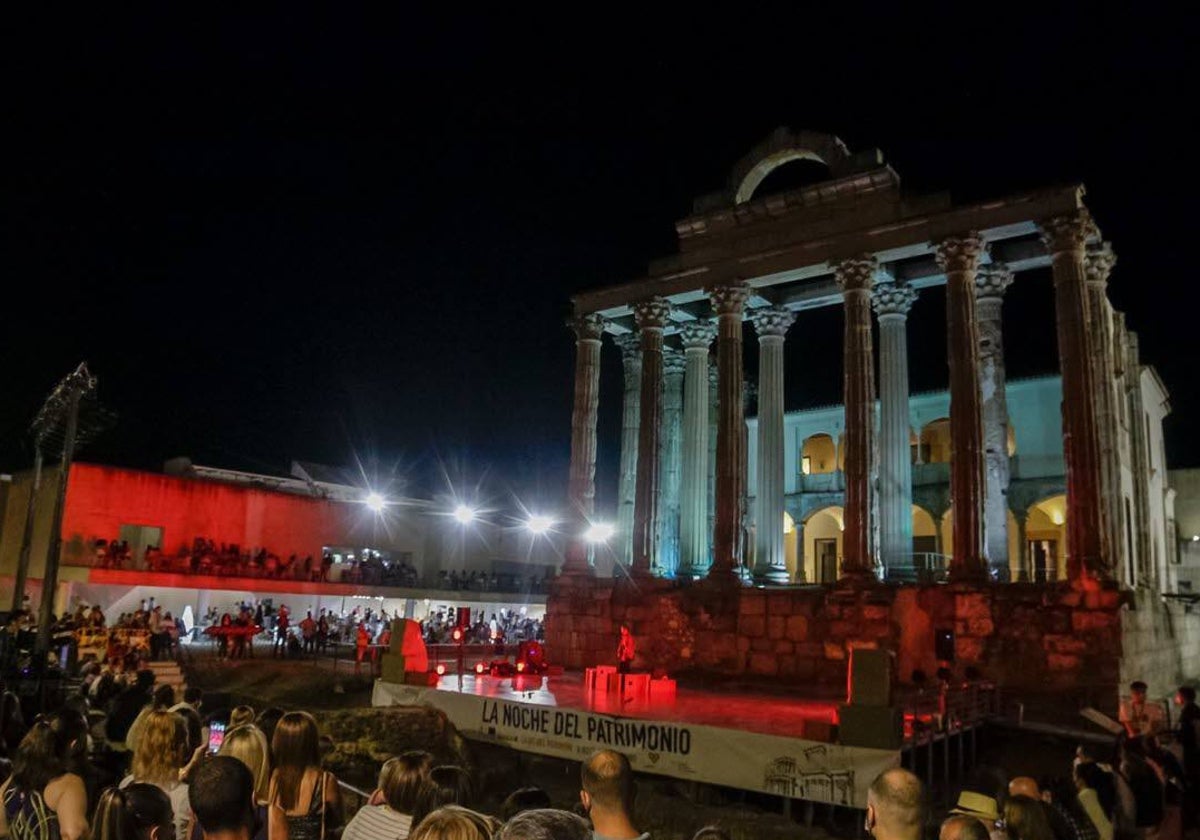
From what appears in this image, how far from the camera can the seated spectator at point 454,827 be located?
9.97 feet

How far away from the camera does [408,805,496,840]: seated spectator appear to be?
3.04 metres

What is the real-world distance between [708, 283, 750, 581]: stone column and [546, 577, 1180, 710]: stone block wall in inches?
50.9

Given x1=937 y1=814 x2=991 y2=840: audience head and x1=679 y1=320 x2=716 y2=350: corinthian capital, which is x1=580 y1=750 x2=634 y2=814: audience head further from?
x1=679 y1=320 x2=716 y2=350: corinthian capital

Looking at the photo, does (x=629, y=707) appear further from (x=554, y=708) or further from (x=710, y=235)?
(x=710, y=235)

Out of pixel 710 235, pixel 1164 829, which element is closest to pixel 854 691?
pixel 1164 829

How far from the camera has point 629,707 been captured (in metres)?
16.2

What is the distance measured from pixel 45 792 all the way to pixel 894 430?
74.8 ft

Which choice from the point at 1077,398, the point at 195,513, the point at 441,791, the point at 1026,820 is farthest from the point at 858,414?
the point at 195,513

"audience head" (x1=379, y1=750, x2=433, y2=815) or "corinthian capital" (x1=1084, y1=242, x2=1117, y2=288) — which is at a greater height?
"corinthian capital" (x1=1084, y1=242, x2=1117, y2=288)

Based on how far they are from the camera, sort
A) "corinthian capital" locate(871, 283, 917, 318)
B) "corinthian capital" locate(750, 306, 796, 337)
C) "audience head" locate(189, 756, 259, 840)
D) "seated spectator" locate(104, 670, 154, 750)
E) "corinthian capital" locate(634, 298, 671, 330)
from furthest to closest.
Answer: "corinthian capital" locate(750, 306, 796, 337) < "corinthian capital" locate(634, 298, 671, 330) < "corinthian capital" locate(871, 283, 917, 318) < "seated spectator" locate(104, 670, 154, 750) < "audience head" locate(189, 756, 259, 840)

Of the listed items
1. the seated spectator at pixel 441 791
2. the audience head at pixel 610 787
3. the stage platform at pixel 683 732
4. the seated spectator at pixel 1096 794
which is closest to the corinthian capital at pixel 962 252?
the stage platform at pixel 683 732

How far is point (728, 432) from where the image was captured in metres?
26.1

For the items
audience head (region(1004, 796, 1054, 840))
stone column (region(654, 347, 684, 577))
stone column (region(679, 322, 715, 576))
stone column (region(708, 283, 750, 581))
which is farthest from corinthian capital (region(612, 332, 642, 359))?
audience head (region(1004, 796, 1054, 840))

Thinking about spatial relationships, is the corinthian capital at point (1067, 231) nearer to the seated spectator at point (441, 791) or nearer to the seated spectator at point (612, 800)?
the seated spectator at point (612, 800)
